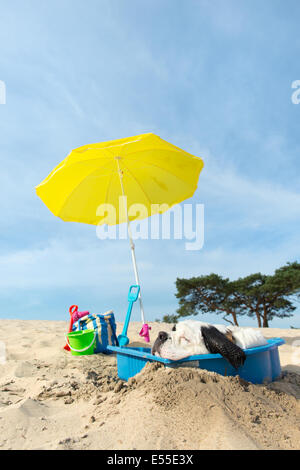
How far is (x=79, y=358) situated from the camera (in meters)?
4.27

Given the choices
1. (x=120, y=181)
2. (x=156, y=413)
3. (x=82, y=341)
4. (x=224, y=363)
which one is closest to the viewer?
(x=156, y=413)

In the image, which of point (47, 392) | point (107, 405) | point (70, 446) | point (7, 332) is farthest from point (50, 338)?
point (70, 446)

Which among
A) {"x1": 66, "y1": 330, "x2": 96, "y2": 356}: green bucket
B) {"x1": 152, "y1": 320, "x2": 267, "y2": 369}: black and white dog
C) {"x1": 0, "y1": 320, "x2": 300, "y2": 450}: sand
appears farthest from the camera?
{"x1": 66, "y1": 330, "x2": 96, "y2": 356}: green bucket

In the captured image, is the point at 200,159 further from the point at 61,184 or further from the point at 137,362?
the point at 137,362

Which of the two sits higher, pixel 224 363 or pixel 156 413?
pixel 224 363

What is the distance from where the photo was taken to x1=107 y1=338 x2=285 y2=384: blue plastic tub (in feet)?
8.19

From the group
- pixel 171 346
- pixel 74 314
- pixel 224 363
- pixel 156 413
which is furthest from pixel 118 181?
pixel 156 413

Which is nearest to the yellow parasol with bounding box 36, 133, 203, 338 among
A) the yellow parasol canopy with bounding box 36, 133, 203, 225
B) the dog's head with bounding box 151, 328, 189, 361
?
the yellow parasol canopy with bounding box 36, 133, 203, 225

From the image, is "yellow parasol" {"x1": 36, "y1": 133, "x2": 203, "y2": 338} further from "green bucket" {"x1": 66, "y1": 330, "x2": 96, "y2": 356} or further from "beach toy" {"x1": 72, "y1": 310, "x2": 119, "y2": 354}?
"green bucket" {"x1": 66, "y1": 330, "x2": 96, "y2": 356}

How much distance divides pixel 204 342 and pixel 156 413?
0.78m

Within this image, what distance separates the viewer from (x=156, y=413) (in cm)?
202

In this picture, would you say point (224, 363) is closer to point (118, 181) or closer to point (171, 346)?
point (171, 346)

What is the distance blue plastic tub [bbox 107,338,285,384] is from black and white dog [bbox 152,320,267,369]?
62mm

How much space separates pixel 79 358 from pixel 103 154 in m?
3.00
